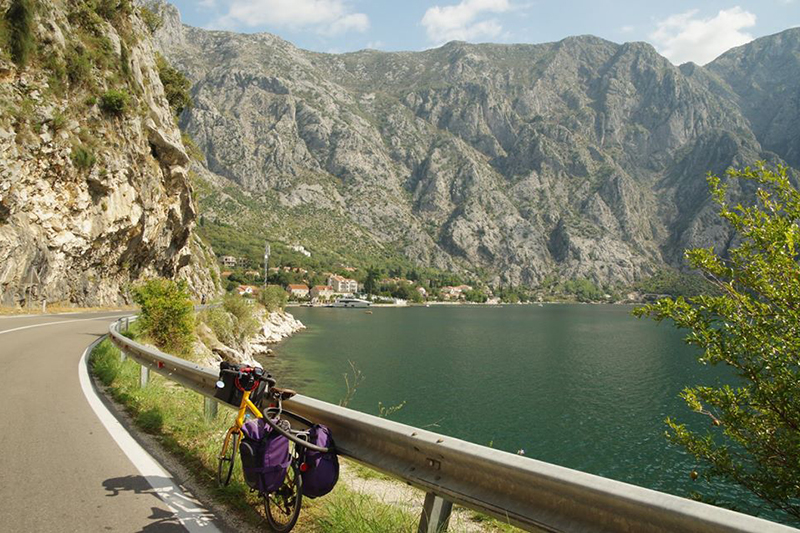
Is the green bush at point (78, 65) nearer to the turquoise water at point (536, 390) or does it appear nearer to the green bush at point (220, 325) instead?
the green bush at point (220, 325)

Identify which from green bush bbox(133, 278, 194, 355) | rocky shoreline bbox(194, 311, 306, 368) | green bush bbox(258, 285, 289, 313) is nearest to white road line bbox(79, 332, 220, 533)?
green bush bbox(133, 278, 194, 355)

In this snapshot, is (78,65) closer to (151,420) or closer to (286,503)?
(151,420)

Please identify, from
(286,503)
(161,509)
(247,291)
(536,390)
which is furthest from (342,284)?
(286,503)

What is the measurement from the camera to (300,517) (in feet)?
11.7

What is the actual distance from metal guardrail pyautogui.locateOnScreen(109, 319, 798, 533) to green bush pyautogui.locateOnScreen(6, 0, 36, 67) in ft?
94.8

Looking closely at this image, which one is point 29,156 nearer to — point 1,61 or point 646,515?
point 1,61

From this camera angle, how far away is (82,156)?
83.8ft

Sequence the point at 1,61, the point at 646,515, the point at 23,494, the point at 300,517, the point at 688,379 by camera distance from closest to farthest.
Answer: the point at 646,515 → the point at 300,517 → the point at 23,494 → the point at 1,61 → the point at 688,379

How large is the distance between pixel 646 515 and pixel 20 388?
9241 mm

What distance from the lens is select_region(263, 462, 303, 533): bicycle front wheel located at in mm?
3178

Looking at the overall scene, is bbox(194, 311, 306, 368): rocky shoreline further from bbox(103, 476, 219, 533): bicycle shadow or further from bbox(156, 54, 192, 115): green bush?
bbox(156, 54, 192, 115): green bush

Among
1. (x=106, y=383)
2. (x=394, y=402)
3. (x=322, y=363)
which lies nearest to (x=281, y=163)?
(x=322, y=363)

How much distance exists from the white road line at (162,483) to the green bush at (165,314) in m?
7.15

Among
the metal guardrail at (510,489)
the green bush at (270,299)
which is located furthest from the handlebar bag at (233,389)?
the green bush at (270,299)
